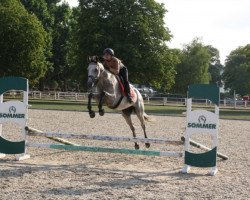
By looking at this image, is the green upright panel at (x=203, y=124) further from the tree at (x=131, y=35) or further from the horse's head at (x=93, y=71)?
the tree at (x=131, y=35)

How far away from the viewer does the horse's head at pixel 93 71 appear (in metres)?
9.32

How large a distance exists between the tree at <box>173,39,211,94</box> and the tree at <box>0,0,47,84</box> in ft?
103

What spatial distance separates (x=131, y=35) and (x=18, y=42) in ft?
36.7

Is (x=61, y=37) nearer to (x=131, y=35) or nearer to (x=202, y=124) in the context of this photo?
(x=131, y=35)

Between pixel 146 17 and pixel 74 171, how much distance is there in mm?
37138

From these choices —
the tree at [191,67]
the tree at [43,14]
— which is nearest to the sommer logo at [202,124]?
the tree at [43,14]

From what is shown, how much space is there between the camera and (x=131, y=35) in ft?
144

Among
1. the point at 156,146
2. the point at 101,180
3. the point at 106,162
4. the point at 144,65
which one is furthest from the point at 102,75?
the point at 144,65

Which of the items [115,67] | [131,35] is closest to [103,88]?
[115,67]

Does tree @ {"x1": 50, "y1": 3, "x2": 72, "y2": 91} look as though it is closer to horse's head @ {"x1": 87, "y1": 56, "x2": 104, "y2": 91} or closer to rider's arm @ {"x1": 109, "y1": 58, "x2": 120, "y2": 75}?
rider's arm @ {"x1": 109, "y1": 58, "x2": 120, "y2": 75}

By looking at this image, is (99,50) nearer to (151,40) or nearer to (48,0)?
(151,40)

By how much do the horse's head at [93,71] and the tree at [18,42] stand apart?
3624 centimetres

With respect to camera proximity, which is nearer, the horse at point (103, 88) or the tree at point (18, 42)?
the horse at point (103, 88)

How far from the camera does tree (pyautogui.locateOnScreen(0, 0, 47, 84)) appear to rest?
44.3 meters
